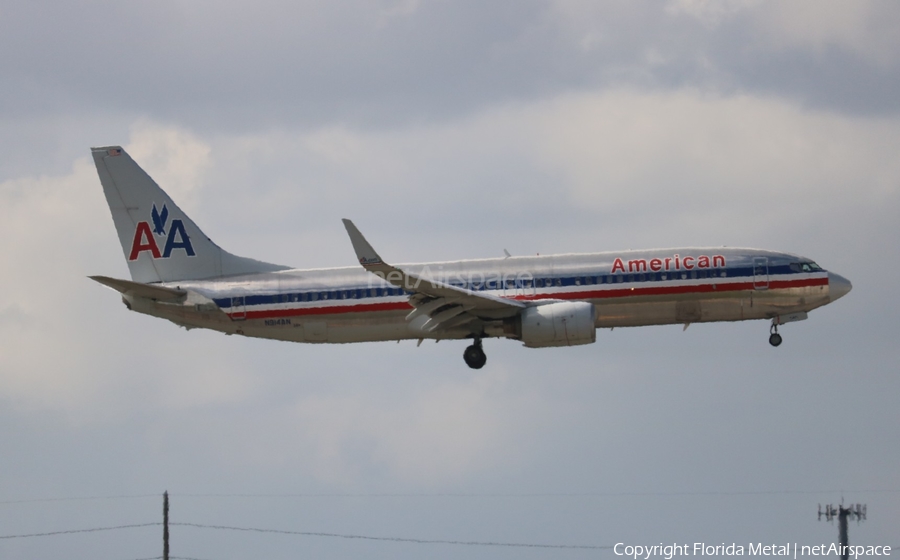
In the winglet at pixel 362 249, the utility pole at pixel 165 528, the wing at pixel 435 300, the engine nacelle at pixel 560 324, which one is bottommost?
the utility pole at pixel 165 528

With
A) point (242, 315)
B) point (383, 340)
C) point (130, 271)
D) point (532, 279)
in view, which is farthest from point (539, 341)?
point (130, 271)

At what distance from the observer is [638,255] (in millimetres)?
65438

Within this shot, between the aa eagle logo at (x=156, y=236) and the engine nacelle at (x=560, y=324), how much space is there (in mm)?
17447

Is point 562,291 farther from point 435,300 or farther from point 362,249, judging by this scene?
point 362,249

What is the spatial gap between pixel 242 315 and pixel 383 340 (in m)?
6.54

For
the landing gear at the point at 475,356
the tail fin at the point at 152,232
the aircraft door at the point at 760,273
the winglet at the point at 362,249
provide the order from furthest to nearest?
the tail fin at the point at 152,232
the landing gear at the point at 475,356
the aircraft door at the point at 760,273
the winglet at the point at 362,249

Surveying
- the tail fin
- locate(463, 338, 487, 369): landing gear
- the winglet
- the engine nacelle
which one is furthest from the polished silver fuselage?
the winglet

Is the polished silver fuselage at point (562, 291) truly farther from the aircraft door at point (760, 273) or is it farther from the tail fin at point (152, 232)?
the tail fin at point (152, 232)

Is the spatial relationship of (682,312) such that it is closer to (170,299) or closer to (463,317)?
(463,317)

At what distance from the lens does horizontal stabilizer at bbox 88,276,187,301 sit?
218 feet

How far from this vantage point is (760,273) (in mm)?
65500

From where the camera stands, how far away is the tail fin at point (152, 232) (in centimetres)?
7125

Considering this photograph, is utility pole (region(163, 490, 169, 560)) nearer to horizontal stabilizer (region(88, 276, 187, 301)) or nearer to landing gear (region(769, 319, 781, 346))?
horizontal stabilizer (region(88, 276, 187, 301))

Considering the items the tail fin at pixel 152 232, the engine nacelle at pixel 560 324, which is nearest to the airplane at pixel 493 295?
the engine nacelle at pixel 560 324
